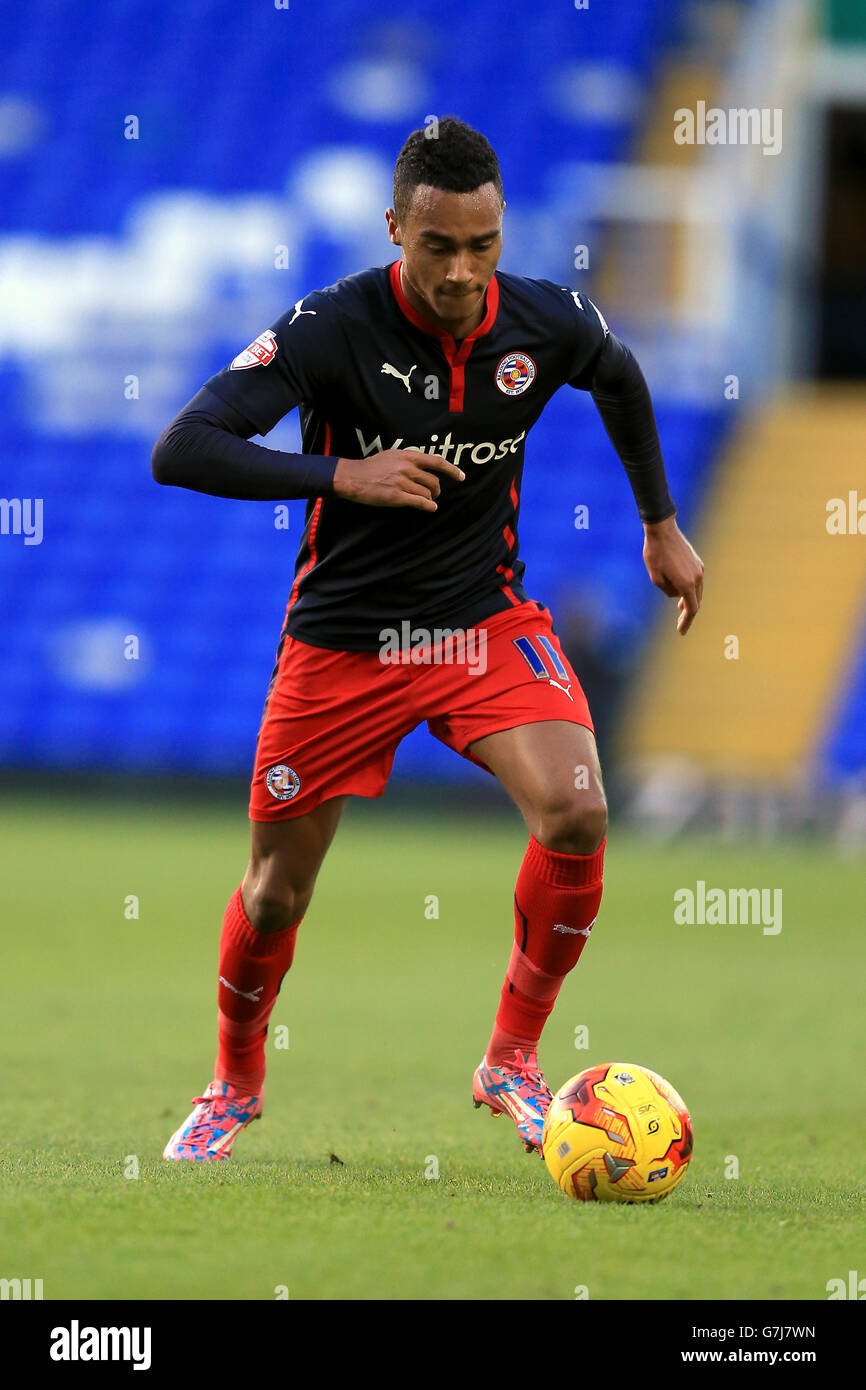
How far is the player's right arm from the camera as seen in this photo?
4520 millimetres

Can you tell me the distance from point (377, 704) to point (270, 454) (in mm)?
789

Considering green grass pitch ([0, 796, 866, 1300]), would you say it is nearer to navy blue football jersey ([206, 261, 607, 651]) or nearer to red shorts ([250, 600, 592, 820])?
red shorts ([250, 600, 592, 820])

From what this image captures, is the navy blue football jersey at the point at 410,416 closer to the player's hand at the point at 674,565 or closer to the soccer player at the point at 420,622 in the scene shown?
the soccer player at the point at 420,622

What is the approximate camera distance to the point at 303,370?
4.75 m

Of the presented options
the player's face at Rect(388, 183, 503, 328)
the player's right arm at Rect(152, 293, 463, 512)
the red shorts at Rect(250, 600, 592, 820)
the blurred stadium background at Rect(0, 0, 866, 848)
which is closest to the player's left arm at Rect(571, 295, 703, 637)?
the red shorts at Rect(250, 600, 592, 820)

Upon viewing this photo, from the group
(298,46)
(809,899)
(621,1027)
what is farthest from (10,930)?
(298,46)

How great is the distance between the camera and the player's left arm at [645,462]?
5.24 m

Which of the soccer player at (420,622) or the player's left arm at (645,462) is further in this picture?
the player's left arm at (645,462)

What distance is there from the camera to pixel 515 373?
16.4ft

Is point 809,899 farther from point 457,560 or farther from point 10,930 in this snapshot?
point 457,560

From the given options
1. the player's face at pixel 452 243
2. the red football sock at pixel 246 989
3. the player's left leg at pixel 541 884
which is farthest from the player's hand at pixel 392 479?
the red football sock at pixel 246 989

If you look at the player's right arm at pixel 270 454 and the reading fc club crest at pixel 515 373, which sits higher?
the reading fc club crest at pixel 515 373

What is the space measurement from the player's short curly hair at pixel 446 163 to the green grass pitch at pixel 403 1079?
2345 millimetres
